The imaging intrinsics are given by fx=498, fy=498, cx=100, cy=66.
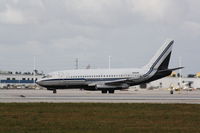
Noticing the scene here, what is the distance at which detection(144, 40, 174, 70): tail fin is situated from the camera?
87250 millimetres

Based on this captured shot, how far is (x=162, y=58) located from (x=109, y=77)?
402 inches

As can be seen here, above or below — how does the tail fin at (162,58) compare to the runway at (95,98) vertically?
above

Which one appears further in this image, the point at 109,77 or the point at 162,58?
the point at 162,58

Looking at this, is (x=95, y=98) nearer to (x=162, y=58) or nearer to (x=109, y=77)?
(x=109, y=77)

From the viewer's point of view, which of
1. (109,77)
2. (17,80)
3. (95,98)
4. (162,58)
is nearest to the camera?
(95,98)

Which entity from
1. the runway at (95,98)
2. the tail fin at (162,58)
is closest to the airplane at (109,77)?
the tail fin at (162,58)

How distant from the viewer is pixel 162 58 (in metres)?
88.2

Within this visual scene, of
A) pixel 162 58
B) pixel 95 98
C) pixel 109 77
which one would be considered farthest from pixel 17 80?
pixel 95 98

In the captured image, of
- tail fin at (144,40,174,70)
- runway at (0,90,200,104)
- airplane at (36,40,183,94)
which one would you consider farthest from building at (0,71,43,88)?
runway at (0,90,200,104)

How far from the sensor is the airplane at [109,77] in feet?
281

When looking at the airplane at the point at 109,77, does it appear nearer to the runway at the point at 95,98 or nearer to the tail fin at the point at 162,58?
the tail fin at the point at 162,58

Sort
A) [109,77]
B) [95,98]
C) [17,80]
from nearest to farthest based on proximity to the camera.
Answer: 1. [95,98]
2. [109,77]
3. [17,80]

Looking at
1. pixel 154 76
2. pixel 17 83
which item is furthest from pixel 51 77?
pixel 17 83
